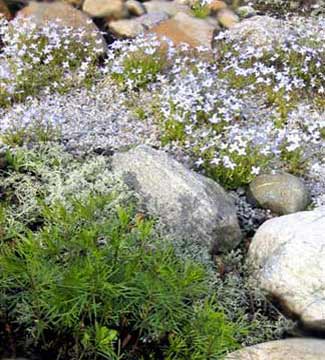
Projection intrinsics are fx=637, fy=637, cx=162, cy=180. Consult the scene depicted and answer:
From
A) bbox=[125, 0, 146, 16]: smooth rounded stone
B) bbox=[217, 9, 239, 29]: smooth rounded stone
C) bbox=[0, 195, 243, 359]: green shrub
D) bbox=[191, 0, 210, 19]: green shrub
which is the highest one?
bbox=[0, 195, 243, 359]: green shrub

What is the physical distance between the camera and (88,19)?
21.8 feet

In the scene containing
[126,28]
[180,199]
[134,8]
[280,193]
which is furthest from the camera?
[134,8]

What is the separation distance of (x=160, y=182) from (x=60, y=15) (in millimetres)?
3108

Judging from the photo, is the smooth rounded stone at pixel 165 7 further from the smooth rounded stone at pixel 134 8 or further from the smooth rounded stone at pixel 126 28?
the smooth rounded stone at pixel 126 28

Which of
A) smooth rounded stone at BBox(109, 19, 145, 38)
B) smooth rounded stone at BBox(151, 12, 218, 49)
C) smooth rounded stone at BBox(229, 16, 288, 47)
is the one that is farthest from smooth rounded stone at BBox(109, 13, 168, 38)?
smooth rounded stone at BBox(229, 16, 288, 47)

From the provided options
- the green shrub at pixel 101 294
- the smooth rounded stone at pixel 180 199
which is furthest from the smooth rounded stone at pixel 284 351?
the smooth rounded stone at pixel 180 199

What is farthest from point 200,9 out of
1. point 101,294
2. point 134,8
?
point 101,294

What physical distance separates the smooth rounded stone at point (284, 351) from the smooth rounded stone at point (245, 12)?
5.10 m

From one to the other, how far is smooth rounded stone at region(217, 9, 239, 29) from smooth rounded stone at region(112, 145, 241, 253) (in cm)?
335

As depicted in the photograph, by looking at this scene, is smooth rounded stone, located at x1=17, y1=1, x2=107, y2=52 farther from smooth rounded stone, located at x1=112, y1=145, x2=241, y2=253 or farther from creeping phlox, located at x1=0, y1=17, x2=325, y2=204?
smooth rounded stone, located at x1=112, y1=145, x2=241, y2=253

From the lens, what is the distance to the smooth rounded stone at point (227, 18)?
24.2ft

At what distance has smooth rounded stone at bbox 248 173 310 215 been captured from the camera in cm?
480

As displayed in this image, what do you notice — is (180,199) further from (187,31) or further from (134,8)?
(134,8)

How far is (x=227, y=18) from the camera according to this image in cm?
748
